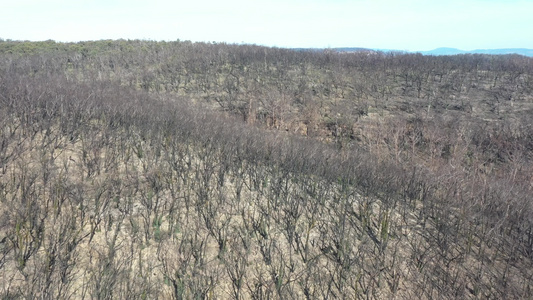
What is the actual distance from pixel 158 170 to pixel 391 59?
1131 inches

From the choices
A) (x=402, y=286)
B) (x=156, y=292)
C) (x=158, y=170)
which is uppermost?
(x=158, y=170)

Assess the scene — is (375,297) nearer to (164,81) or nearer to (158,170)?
(158,170)

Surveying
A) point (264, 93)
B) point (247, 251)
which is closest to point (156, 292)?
point (247, 251)

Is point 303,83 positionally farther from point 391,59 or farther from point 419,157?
point 391,59

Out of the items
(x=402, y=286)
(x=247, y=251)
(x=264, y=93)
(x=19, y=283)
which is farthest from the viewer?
(x=264, y=93)

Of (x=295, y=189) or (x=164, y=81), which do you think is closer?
(x=295, y=189)

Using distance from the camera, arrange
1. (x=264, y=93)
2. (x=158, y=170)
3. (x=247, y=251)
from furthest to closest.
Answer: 1. (x=264, y=93)
2. (x=158, y=170)
3. (x=247, y=251)

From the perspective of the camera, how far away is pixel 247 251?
4867mm

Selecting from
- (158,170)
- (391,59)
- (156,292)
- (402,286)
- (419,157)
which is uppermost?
(391,59)

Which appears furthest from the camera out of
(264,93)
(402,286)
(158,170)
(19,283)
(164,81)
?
(164,81)

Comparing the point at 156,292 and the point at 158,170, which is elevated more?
the point at 158,170

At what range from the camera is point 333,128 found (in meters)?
18.0

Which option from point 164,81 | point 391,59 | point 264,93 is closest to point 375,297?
point 264,93

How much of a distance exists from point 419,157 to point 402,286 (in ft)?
40.2
